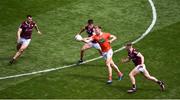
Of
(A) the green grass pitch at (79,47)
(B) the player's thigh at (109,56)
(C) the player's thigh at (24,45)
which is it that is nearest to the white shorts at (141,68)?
(A) the green grass pitch at (79,47)

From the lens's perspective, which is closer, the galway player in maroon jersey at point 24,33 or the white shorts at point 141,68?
the white shorts at point 141,68

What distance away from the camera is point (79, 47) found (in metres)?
24.5

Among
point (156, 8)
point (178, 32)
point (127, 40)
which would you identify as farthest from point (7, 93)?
point (156, 8)

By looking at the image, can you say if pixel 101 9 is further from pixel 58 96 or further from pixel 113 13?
pixel 58 96

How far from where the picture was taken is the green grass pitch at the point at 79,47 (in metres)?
19.8

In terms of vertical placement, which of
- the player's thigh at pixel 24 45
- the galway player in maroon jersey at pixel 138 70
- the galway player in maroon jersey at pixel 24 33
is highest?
the galway player in maroon jersey at pixel 24 33

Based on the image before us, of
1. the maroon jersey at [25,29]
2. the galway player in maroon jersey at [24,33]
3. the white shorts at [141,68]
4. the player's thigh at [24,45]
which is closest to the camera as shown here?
the white shorts at [141,68]

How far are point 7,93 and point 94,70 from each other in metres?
4.36

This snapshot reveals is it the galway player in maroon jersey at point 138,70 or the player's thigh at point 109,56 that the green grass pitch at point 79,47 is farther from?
the player's thigh at point 109,56

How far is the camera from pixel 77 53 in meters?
23.8

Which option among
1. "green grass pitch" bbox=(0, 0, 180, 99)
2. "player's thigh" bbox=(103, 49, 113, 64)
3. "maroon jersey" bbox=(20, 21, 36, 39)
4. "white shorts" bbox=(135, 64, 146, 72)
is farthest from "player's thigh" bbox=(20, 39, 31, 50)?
"white shorts" bbox=(135, 64, 146, 72)

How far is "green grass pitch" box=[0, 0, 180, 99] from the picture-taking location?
19750mm

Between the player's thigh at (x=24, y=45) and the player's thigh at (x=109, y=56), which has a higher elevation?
the player's thigh at (x=24, y=45)

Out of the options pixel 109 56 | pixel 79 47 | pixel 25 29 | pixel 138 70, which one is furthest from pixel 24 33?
pixel 138 70
